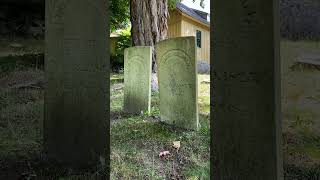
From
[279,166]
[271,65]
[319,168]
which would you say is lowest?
[319,168]

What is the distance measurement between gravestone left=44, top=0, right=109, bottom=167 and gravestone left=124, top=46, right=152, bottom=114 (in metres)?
3.52

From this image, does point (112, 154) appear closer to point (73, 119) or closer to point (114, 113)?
point (73, 119)

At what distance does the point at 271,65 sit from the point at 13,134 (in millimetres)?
2456

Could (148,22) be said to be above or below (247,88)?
above

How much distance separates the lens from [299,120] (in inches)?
153

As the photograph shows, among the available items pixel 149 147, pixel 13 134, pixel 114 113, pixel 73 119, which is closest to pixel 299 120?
pixel 149 147

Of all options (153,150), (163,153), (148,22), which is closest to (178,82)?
(153,150)

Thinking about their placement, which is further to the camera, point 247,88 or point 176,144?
point 176,144

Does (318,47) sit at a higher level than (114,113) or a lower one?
higher

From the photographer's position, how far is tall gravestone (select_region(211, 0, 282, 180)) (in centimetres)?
256

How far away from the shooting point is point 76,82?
3.62 metres

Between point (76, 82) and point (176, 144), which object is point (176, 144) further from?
point (76, 82)

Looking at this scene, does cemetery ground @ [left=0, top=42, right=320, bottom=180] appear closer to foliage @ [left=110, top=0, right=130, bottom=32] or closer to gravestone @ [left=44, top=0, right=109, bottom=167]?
gravestone @ [left=44, top=0, right=109, bottom=167]

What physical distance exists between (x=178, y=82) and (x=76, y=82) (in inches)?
107
